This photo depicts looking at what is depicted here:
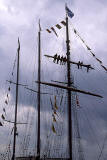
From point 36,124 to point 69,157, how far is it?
806 cm

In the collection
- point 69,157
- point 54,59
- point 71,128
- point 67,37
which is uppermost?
point 67,37

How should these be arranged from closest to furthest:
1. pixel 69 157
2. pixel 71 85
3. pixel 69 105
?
pixel 69 157 → pixel 69 105 → pixel 71 85

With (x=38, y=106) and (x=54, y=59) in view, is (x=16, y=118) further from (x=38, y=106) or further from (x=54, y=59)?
(x=54, y=59)

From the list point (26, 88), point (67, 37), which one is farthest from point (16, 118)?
point (67, 37)

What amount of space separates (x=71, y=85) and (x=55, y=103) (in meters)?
5.18

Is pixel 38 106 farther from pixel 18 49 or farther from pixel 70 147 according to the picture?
pixel 18 49

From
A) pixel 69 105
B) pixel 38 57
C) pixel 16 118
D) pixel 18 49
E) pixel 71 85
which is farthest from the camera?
pixel 18 49

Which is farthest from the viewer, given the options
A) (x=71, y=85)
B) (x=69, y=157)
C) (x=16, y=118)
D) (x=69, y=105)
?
(x=16, y=118)

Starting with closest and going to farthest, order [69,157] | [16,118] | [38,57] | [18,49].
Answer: [69,157], [38,57], [16,118], [18,49]

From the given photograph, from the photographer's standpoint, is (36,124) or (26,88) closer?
(36,124)

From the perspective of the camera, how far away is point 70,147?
38.6m

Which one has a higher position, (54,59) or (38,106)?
(54,59)

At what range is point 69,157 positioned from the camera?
38594 mm

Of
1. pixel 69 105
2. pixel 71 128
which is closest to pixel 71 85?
pixel 69 105
